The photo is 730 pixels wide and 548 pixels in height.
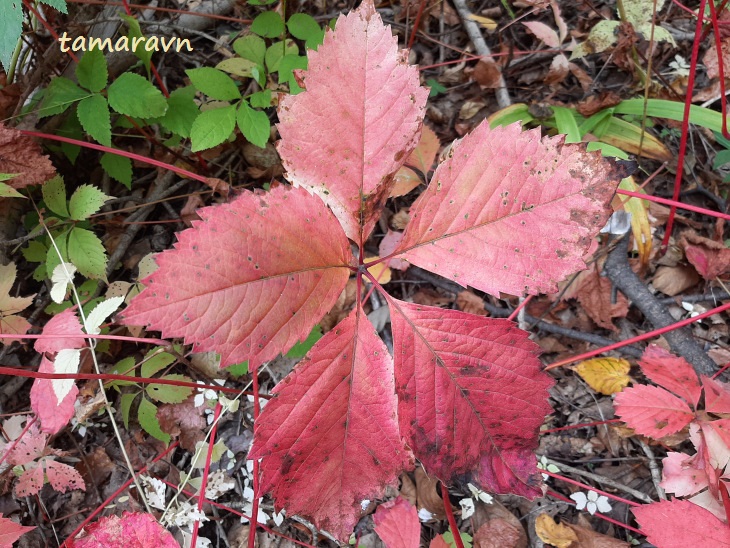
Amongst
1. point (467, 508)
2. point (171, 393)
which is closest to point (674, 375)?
point (467, 508)

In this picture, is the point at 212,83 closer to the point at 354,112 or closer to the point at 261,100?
the point at 261,100

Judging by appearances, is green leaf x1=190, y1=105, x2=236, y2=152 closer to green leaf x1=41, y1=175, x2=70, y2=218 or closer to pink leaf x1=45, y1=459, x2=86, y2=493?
green leaf x1=41, y1=175, x2=70, y2=218

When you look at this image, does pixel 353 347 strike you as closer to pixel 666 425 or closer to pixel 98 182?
pixel 666 425

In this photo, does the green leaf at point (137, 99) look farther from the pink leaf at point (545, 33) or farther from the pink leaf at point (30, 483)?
the pink leaf at point (545, 33)

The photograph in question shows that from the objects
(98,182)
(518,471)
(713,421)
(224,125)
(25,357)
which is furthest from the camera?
(98,182)

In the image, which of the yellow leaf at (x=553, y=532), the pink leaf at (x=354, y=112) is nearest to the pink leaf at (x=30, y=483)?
the pink leaf at (x=354, y=112)

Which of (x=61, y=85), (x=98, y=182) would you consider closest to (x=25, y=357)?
(x=98, y=182)
